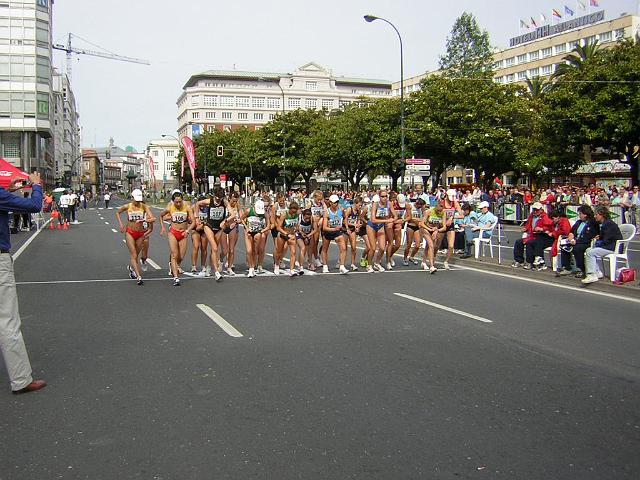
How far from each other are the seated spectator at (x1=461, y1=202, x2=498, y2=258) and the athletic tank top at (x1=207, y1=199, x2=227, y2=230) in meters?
6.45

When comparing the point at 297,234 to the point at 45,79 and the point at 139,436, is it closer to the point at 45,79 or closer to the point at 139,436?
the point at 139,436

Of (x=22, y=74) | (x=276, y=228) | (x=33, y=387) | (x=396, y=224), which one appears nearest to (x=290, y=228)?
(x=276, y=228)

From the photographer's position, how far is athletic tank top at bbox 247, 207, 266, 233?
13039 mm

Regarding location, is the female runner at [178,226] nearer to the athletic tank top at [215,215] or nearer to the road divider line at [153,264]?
the athletic tank top at [215,215]

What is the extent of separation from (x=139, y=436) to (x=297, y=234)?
29.5 ft

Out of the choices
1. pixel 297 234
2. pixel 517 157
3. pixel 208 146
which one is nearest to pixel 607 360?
pixel 297 234

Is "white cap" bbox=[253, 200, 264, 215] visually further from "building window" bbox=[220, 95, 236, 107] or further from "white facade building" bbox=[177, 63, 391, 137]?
"building window" bbox=[220, 95, 236, 107]

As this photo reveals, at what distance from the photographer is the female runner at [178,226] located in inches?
469

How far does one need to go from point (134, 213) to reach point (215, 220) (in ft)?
5.08

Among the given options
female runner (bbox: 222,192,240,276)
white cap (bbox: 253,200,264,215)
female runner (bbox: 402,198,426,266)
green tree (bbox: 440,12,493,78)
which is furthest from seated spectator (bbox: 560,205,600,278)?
green tree (bbox: 440,12,493,78)

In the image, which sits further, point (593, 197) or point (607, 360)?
point (593, 197)

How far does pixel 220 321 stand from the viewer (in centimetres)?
829

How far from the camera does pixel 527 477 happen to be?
3.76m

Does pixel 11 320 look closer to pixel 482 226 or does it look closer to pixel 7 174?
pixel 7 174
